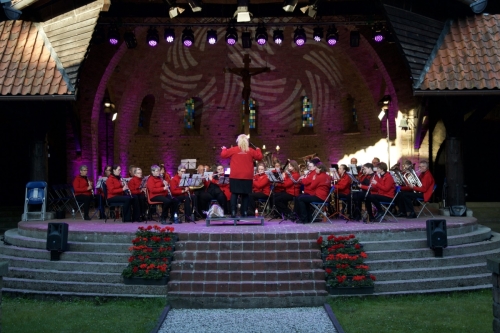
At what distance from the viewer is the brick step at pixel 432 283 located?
9125mm

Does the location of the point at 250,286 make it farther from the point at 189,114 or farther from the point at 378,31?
the point at 189,114

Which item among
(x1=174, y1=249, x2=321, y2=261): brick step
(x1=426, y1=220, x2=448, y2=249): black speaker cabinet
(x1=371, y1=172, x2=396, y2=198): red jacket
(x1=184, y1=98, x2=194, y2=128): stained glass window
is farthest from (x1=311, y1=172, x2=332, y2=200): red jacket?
(x1=184, y1=98, x2=194, y2=128): stained glass window

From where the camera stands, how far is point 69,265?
980cm

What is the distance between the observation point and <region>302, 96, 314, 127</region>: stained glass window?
22.7m

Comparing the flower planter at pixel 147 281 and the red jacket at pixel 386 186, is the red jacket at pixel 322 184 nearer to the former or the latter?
the red jacket at pixel 386 186

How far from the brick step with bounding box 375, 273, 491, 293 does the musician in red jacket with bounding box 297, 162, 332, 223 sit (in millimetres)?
3163

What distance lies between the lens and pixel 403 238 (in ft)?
33.9

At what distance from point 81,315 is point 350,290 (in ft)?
13.2

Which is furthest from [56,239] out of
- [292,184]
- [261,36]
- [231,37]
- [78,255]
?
[261,36]

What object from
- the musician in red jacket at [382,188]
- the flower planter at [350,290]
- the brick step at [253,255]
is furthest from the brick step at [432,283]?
the musician in red jacket at [382,188]

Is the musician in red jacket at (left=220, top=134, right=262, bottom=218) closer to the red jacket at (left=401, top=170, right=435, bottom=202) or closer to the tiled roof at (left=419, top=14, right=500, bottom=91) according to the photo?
the red jacket at (left=401, top=170, right=435, bottom=202)

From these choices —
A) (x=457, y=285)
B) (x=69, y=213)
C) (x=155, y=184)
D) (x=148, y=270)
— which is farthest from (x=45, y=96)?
(x=457, y=285)

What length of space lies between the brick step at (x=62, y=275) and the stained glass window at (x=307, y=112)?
47.5 feet

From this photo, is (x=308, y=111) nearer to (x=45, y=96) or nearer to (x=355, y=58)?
(x=355, y=58)
